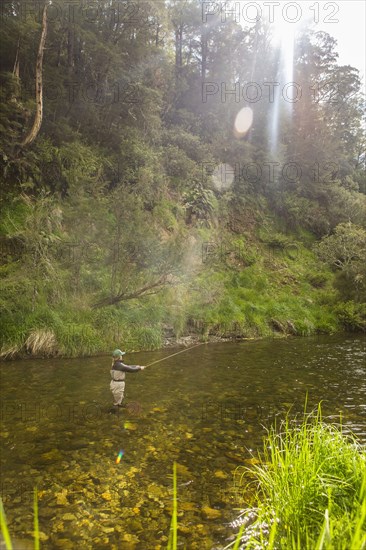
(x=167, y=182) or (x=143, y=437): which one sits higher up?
(x=167, y=182)

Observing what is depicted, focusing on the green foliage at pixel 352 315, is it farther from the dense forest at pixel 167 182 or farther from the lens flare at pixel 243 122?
the lens flare at pixel 243 122

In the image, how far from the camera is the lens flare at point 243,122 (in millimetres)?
32500

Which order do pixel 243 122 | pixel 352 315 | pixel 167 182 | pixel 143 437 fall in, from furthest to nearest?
pixel 243 122 → pixel 167 182 → pixel 352 315 → pixel 143 437

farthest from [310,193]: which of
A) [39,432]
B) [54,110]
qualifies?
[39,432]

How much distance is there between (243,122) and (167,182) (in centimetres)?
1321

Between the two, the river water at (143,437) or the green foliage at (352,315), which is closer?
the river water at (143,437)

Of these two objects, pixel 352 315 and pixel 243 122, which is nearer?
pixel 352 315

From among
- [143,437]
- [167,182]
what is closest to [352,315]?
[167,182]

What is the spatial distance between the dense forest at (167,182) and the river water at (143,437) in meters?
3.30

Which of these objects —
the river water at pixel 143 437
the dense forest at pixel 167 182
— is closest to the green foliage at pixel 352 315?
the dense forest at pixel 167 182

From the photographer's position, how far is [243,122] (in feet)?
109

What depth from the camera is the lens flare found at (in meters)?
32.5

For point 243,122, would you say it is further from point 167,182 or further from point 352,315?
point 352,315

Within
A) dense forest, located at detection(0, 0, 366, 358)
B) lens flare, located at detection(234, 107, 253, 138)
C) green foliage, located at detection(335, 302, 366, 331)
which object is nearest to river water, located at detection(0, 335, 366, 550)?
dense forest, located at detection(0, 0, 366, 358)
